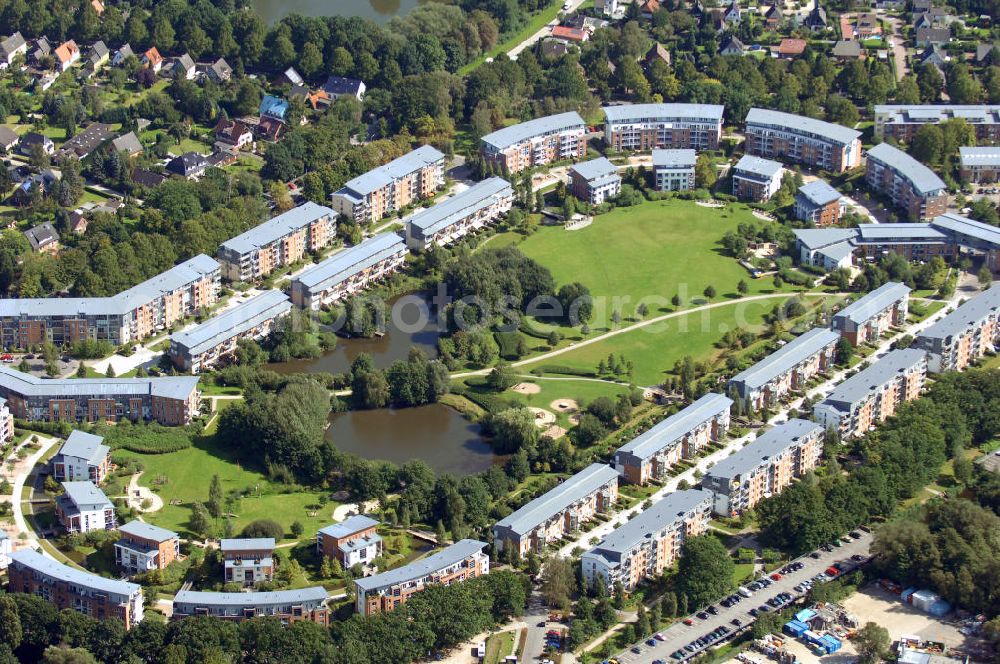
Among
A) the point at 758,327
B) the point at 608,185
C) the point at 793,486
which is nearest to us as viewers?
the point at 793,486

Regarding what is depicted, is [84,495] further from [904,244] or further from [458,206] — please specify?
[904,244]

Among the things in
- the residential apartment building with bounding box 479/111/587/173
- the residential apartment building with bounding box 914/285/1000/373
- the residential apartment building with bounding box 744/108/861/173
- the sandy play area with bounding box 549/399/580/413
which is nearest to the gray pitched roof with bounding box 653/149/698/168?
the residential apartment building with bounding box 744/108/861/173

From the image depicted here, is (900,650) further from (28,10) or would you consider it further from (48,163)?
(28,10)

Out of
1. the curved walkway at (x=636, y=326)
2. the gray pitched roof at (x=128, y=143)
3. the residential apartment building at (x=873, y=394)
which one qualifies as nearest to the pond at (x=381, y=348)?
the curved walkway at (x=636, y=326)

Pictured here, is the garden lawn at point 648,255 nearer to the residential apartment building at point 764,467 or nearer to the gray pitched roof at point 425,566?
A: the residential apartment building at point 764,467

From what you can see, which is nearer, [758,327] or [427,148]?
[758,327]

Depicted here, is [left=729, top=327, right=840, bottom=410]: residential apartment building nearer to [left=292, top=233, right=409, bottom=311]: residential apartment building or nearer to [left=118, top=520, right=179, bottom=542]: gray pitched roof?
[left=292, top=233, right=409, bottom=311]: residential apartment building

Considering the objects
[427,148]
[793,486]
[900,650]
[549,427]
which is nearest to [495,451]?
[549,427]
